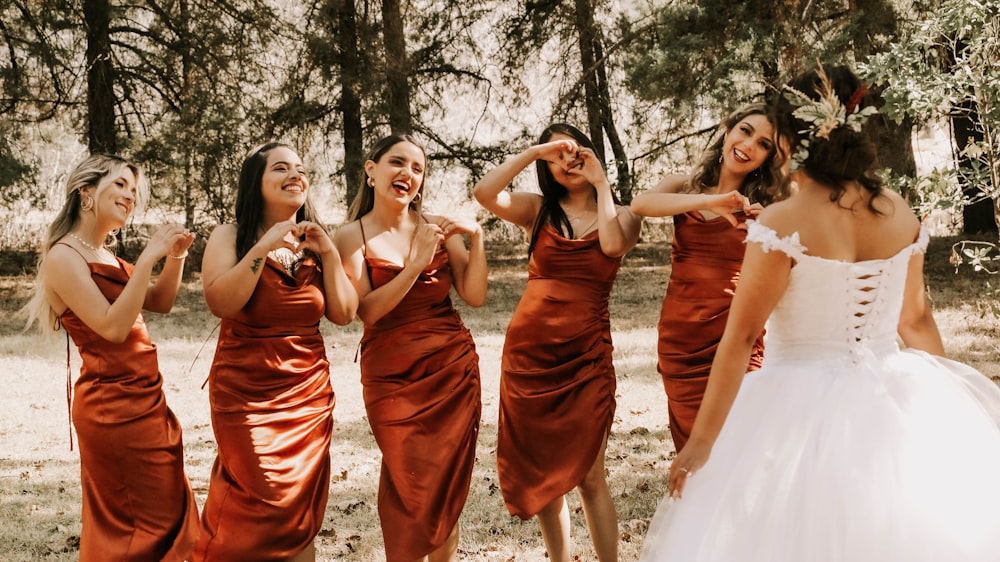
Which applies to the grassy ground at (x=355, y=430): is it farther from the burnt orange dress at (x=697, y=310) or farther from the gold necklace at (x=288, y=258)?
the burnt orange dress at (x=697, y=310)

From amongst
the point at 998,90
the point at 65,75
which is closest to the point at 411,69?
the point at 65,75

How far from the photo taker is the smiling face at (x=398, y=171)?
425cm

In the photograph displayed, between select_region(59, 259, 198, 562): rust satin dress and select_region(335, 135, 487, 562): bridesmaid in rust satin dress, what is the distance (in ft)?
2.90

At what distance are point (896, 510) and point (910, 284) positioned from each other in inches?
31.9

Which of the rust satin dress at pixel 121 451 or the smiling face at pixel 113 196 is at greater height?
the smiling face at pixel 113 196

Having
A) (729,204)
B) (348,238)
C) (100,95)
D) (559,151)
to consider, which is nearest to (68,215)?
(348,238)

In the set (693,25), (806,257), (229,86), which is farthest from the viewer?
(229,86)

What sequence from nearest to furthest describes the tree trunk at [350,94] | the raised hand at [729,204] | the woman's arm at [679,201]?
1. the raised hand at [729,204]
2. the woman's arm at [679,201]
3. the tree trunk at [350,94]

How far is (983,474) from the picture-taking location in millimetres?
2537

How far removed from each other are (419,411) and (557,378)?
68 cm

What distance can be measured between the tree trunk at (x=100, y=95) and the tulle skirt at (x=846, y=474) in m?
15.2

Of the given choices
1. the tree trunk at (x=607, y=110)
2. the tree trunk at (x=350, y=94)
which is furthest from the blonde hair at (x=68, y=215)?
the tree trunk at (x=607, y=110)

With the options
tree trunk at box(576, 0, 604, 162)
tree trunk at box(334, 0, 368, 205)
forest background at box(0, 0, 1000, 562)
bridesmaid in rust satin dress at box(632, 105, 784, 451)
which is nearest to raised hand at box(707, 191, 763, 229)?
bridesmaid in rust satin dress at box(632, 105, 784, 451)

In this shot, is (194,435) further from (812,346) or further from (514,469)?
(812,346)
